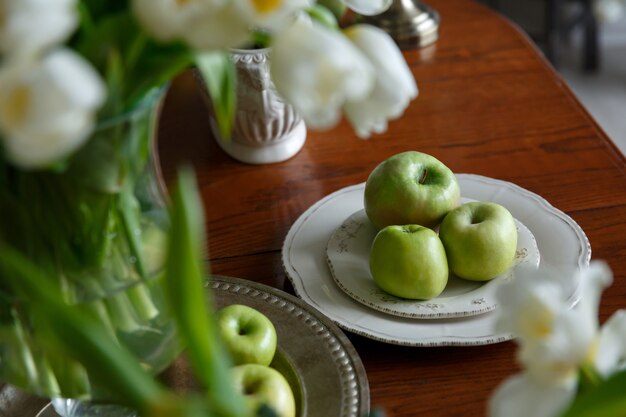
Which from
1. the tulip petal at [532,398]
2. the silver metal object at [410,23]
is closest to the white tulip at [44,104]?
the tulip petal at [532,398]

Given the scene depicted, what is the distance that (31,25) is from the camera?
0.36 meters

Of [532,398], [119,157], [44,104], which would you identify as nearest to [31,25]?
[44,104]

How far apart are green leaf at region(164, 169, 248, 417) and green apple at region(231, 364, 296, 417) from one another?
22cm

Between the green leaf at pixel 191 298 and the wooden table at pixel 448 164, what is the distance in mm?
309

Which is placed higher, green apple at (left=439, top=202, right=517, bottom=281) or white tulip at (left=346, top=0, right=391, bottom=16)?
white tulip at (left=346, top=0, right=391, bottom=16)

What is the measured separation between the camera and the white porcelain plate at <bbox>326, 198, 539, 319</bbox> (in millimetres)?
736

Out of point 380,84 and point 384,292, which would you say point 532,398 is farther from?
point 384,292

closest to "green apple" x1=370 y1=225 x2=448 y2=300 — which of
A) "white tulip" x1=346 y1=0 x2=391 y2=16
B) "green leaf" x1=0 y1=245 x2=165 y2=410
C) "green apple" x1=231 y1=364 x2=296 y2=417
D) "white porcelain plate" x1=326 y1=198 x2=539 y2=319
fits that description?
"white porcelain plate" x1=326 y1=198 x2=539 y2=319

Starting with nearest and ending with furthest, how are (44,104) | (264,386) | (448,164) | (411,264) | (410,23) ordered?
(44,104)
(264,386)
(411,264)
(448,164)
(410,23)

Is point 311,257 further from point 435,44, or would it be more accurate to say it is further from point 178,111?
point 435,44

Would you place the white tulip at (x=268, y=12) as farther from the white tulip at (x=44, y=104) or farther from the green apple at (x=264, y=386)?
the green apple at (x=264, y=386)

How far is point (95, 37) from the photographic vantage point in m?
0.46

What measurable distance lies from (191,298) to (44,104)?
102mm

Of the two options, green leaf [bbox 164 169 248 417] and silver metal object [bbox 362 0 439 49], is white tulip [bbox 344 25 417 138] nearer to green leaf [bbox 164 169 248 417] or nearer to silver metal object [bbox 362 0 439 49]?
green leaf [bbox 164 169 248 417]
